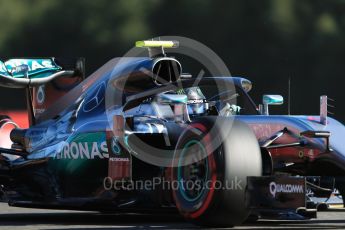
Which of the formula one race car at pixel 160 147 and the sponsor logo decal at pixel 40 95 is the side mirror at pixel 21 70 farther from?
the sponsor logo decal at pixel 40 95

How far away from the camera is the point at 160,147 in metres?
7.80

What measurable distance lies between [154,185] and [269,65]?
10.2 metres

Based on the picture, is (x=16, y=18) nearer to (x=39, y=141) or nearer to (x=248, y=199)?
(x=39, y=141)

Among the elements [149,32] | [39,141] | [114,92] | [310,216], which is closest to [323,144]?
[310,216]

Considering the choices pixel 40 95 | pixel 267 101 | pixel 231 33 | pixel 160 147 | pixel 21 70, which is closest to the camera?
pixel 160 147

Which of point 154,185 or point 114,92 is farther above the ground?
point 114,92

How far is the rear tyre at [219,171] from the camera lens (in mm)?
6766

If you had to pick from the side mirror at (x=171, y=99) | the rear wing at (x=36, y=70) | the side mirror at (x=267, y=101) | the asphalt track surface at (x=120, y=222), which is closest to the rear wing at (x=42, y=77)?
the rear wing at (x=36, y=70)

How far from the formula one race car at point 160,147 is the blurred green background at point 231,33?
23.3ft

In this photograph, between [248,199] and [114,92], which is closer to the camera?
[248,199]

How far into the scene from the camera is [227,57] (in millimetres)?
17734

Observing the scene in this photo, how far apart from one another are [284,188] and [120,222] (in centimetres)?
224

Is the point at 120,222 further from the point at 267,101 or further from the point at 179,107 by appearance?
the point at 267,101

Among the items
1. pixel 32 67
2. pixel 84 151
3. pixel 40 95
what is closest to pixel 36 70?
pixel 32 67
